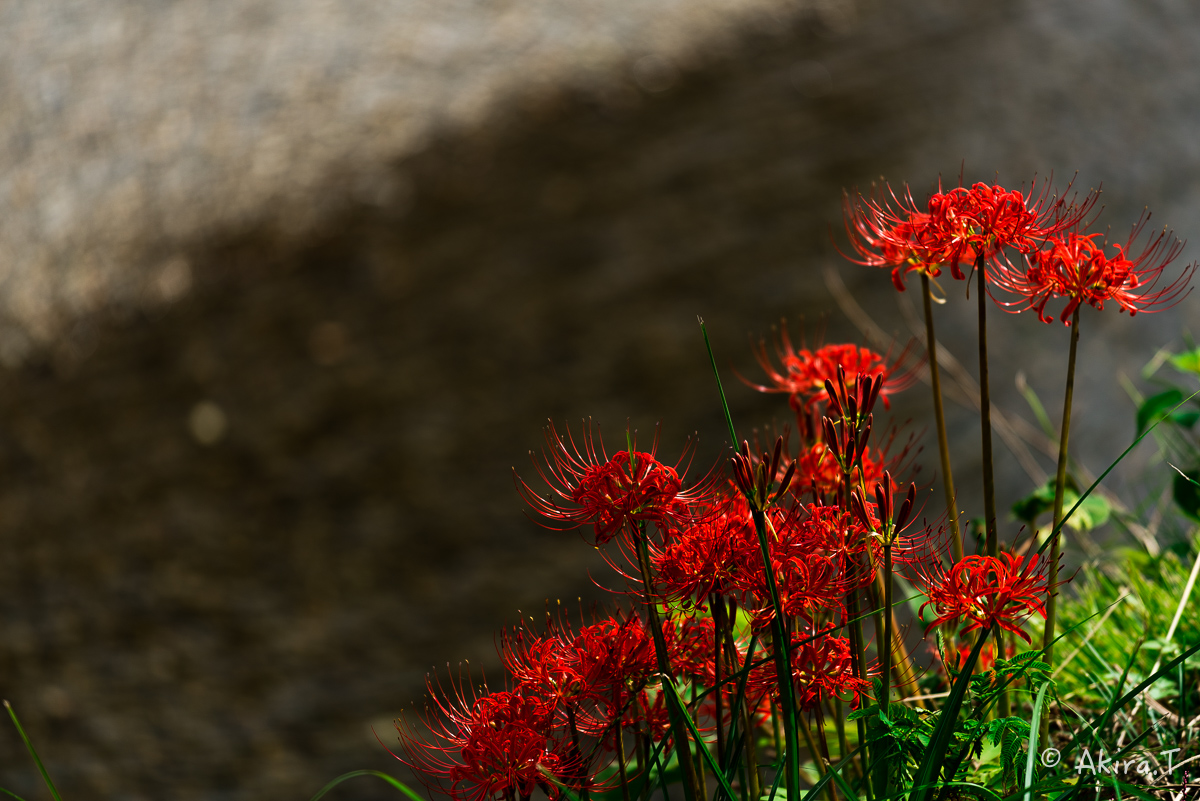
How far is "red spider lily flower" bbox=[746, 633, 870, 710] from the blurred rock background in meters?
1.55

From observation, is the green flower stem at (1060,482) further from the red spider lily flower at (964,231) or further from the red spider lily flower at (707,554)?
the red spider lily flower at (707,554)

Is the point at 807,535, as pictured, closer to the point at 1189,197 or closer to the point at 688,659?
the point at 688,659

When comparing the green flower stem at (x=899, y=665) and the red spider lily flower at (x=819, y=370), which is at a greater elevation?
the red spider lily flower at (x=819, y=370)

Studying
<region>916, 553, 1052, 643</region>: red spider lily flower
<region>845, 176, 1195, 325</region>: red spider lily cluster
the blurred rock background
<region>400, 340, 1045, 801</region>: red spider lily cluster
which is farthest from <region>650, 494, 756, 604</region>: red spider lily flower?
the blurred rock background

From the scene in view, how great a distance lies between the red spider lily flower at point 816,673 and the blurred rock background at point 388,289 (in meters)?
1.55

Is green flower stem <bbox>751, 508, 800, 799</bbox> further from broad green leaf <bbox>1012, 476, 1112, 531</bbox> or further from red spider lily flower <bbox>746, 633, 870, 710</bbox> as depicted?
broad green leaf <bbox>1012, 476, 1112, 531</bbox>

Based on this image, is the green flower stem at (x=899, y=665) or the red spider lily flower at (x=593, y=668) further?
the green flower stem at (x=899, y=665)

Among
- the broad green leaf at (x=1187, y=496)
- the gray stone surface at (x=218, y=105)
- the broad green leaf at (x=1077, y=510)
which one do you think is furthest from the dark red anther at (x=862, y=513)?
A: the gray stone surface at (x=218, y=105)

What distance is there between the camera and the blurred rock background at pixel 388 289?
3342 mm

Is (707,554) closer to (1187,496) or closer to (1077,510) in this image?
(1077,510)

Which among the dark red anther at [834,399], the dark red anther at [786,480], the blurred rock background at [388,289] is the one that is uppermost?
the blurred rock background at [388,289]

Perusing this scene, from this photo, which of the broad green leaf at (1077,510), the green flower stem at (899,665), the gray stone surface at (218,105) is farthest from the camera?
the gray stone surface at (218,105)

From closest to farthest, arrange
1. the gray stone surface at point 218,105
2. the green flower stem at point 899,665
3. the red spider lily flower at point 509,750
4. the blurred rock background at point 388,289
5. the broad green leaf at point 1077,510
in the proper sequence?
the red spider lily flower at point 509,750
the green flower stem at point 899,665
the broad green leaf at point 1077,510
the blurred rock background at point 388,289
the gray stone surface at point 218,105

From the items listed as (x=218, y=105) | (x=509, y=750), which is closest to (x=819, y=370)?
(x=509, y=750)
